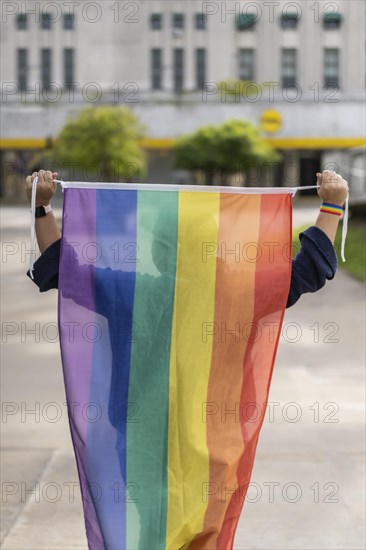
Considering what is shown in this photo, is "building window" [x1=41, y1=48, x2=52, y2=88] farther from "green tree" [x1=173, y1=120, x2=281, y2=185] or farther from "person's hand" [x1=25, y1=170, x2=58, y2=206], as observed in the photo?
"person's hand" [x1=25, y1=170, x2=58, y2=206]

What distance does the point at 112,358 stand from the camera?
119 inches

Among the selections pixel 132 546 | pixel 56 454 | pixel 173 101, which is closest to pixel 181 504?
pixel 132 546

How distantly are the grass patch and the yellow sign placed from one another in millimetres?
18170

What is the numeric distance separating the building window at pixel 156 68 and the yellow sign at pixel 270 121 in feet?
30.5

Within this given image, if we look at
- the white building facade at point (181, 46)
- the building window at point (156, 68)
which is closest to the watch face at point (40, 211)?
the white building facade at point (181, 46)

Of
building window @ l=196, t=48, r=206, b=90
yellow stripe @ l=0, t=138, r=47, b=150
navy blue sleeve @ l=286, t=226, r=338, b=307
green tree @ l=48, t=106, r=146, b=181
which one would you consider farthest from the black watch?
building window @ l=196, t=48, r=206, b=90

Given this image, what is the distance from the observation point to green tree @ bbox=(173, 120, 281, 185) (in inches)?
1469

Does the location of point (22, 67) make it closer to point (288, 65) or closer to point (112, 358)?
point (288, 65)

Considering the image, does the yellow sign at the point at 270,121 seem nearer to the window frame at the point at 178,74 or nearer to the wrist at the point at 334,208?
the window frame at the point at 178,74

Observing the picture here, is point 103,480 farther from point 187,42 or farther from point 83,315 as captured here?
point 187,42

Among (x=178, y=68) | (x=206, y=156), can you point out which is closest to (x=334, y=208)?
(x=206, y=156)

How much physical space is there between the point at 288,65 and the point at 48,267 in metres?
49.3

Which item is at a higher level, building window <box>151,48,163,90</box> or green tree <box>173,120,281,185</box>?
building window <box>151,48,163,90</box>

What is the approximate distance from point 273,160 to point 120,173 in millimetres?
6625
